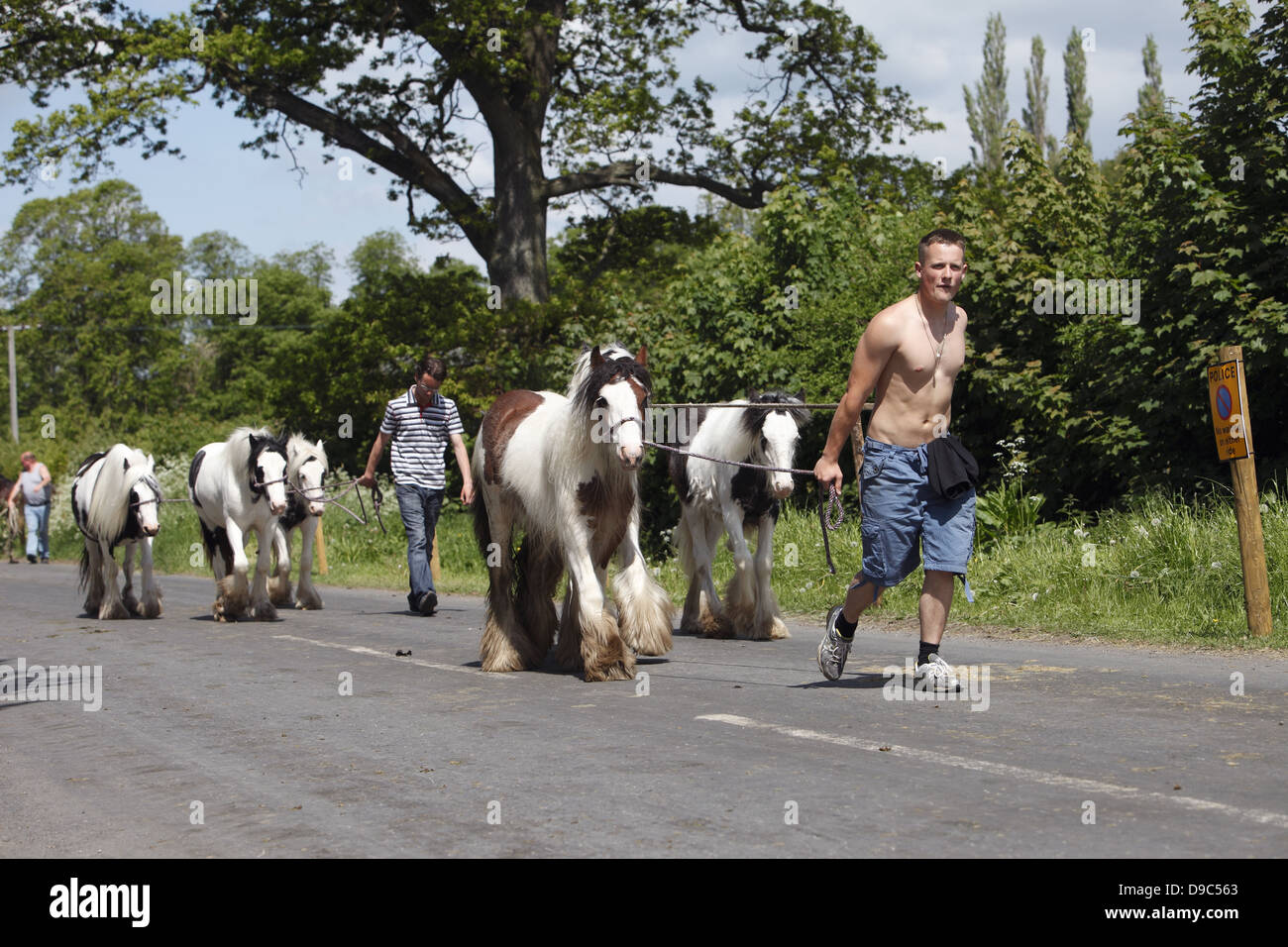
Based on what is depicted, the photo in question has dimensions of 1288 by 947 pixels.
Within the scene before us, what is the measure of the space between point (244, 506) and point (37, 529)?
19104mm

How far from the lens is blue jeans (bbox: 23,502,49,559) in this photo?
29.7m

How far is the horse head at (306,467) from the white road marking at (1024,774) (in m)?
8.95

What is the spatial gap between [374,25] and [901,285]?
580 inches

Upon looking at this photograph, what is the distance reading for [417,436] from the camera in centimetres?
1412

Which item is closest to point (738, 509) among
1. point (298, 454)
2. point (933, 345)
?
point (933, 345)

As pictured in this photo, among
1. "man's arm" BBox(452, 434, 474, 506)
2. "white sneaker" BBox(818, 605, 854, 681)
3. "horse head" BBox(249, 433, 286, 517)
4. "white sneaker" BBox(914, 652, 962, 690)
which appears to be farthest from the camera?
"horse head" BBox(249, 433, 286, 517)

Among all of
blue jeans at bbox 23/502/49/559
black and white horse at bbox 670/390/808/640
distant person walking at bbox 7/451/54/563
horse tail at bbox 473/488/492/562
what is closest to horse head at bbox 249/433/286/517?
horse tail at bbox 473/488/492/562

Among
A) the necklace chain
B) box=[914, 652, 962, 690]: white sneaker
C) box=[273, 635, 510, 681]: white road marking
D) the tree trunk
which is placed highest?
the tree trunk

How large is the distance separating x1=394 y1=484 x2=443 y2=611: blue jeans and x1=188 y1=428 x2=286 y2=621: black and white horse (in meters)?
1.32

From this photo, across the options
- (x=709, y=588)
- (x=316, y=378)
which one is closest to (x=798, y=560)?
(x=709, y=588)

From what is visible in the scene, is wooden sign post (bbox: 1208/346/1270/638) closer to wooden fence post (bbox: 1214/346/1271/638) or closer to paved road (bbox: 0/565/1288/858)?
wooden fence post (bbox: 1214/346/1271/638)

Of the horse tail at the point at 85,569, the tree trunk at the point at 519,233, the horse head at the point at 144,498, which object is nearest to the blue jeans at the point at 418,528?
the horse head at the point at 144,498
